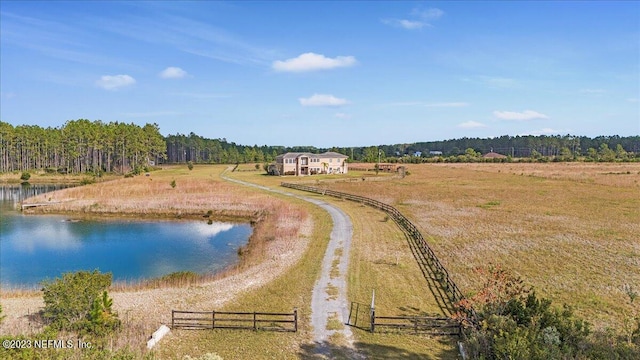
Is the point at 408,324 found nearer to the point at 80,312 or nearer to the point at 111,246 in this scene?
the point at 80,312

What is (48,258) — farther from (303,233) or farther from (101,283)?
(303,233)

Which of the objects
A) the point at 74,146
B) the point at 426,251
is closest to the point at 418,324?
the point at 426,251

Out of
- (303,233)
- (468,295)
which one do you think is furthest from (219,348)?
(303,233)

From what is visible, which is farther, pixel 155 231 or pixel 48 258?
pixel 155 231

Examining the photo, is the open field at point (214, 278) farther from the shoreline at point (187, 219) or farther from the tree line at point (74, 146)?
the tree line at point (74, 146)

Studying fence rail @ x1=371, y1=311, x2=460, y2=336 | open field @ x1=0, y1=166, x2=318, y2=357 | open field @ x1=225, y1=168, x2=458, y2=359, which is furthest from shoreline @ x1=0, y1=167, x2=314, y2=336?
fence rail @ x1=371, y1=311, x2=460, y2=336

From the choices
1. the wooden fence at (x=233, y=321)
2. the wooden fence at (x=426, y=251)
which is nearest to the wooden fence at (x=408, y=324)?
the wooden fence at (x=426, y=251)
